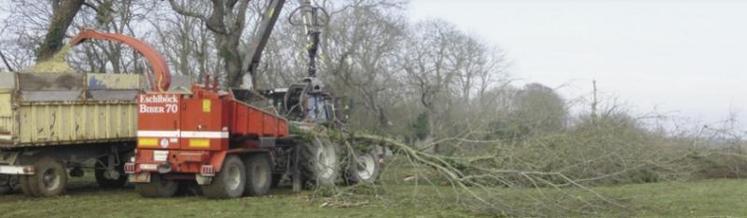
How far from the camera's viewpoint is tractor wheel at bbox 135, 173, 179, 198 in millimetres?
15961

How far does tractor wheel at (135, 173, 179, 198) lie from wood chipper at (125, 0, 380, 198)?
0.02 meters

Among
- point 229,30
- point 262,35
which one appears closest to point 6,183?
point 262,35

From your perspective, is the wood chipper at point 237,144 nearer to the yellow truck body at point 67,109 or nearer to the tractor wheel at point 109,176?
the yellow truck body at point 67,109

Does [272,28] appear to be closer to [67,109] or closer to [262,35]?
[262,35]

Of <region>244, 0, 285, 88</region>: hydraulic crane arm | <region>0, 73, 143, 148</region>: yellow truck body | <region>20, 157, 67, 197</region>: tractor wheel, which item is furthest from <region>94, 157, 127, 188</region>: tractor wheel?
<region>244, 0, 285, 88</region>: hydraulic crane arm

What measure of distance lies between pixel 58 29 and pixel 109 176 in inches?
160

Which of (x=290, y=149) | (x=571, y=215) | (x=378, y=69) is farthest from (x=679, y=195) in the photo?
(x=378, y=69)

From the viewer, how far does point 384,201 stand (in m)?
14.6

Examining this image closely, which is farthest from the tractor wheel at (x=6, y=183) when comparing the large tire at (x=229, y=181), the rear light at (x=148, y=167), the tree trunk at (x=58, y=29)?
the large tire at (x=229, y=181)

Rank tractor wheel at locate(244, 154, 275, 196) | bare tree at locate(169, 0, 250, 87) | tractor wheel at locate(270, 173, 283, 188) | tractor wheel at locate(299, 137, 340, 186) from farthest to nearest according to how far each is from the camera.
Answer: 1. bare tree at locate(169, 0, 250, 87)
2. tractor wheel at locate(270, 173, 283, 188)
3. tractor wheel at locate(299, 137, 340, 186)
4. tractor wheel at locate(244, 154, 275, 196)

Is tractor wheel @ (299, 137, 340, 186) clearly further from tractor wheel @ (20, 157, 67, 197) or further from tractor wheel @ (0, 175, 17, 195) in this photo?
tractor wheel @ (0, 175, 17, 195)

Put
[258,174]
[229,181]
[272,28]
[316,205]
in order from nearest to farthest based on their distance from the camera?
[316,205], [229,181], [258,174], [272,28]

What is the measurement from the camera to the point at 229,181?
15578 millimetres

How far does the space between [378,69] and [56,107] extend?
41059mm
